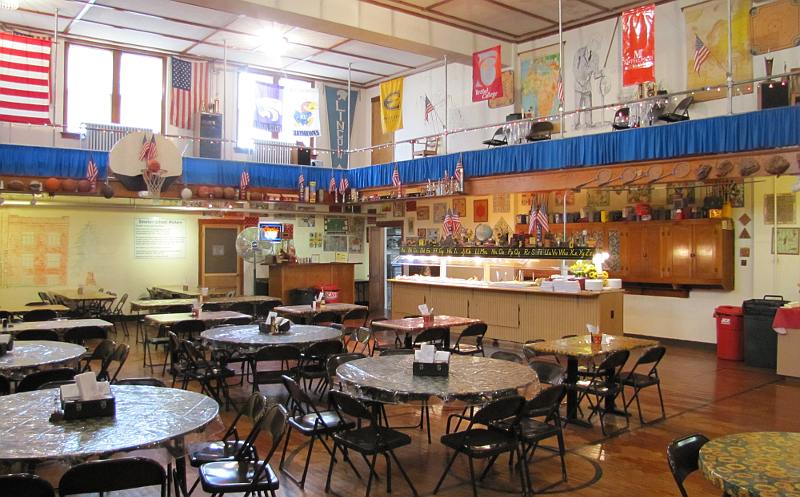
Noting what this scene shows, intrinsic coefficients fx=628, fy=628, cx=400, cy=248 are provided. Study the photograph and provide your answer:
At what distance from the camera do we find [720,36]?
9.92 meters

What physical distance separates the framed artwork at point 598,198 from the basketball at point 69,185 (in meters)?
9.23

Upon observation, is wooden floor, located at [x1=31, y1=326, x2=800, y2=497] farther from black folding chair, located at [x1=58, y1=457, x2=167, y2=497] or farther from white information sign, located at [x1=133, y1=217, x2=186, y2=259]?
white information sign, located at [x1=133, y1=217, x2=186, y2=259]

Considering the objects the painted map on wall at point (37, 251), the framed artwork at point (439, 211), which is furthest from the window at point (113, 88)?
the framed artwork at point (439, 211)

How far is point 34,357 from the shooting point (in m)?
5.27

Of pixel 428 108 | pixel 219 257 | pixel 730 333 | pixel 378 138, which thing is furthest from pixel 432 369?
pixel 378 138

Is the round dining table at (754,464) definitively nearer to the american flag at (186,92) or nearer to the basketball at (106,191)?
the basketball at (106,191)

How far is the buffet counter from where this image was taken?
9109 millimetres

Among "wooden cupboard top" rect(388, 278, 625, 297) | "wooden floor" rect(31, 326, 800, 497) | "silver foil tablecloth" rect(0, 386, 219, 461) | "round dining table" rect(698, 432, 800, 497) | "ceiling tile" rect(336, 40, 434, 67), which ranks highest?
"ceiling tile" rect(336, 40, 434, 67)

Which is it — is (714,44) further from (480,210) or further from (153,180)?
(153,180)

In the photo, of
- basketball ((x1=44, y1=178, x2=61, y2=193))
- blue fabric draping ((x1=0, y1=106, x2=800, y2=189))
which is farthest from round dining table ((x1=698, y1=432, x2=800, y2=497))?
basketball ((x1=44, y1=178, x2=61, y2=193))

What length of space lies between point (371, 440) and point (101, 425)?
1.65m

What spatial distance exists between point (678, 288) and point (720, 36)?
→ 4092 mm

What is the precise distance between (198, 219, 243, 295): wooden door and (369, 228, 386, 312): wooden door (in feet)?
11.2

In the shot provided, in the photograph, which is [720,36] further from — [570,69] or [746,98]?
[570,69]
